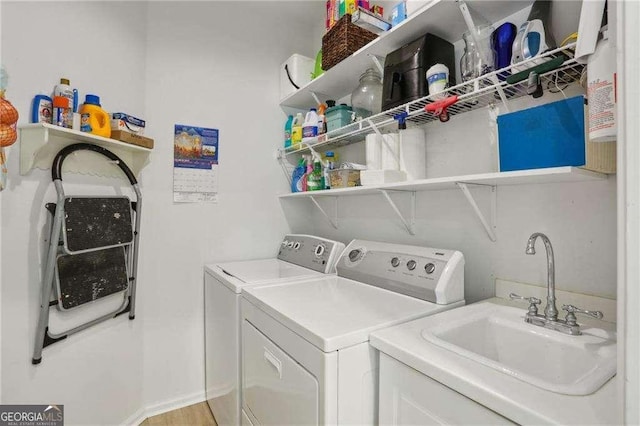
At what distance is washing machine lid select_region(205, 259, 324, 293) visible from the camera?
1.72 meters

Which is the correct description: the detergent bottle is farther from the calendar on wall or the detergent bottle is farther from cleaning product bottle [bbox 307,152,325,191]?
cleaning product bottle [bbox 307,152,325,191]

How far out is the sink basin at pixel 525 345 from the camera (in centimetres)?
80

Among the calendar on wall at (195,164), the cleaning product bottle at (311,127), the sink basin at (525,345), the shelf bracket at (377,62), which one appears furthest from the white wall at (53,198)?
the sink basin at (525,345)

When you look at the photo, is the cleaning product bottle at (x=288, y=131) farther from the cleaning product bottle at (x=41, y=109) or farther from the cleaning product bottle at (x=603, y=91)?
the cleaning product bottle at (x=603, y=91)

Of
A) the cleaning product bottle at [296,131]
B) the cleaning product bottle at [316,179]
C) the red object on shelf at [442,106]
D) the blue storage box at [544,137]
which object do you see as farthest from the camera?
the cleaning product bottle at [296,131]

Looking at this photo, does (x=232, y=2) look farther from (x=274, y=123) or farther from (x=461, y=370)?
(x=461, y=370)

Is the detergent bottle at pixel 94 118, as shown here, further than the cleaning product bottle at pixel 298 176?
No

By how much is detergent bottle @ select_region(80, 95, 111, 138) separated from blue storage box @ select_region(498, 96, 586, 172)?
189 cm

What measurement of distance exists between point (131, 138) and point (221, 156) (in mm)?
705

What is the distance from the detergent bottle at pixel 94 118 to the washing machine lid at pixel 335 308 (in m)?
1.15

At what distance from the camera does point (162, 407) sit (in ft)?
7.00

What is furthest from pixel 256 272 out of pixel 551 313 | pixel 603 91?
pixel 603 91

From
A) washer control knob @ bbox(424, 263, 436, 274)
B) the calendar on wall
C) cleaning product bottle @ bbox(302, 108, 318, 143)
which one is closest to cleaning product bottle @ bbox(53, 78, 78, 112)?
the calendar on wall

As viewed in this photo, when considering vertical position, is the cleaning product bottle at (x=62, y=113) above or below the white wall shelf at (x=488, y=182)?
above
